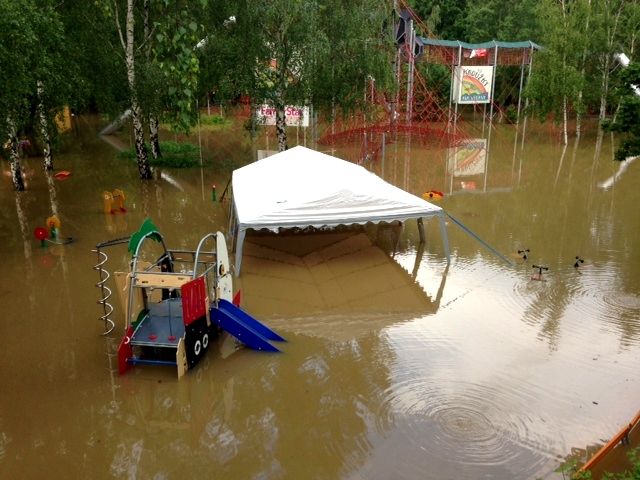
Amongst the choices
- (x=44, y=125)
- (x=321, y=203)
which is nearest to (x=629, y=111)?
(x=321, y=203)

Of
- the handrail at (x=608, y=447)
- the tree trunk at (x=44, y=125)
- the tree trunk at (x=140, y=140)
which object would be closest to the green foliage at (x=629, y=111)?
the handrail at (x=608, y=447)

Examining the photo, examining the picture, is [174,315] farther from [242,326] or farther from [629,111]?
[629,111]

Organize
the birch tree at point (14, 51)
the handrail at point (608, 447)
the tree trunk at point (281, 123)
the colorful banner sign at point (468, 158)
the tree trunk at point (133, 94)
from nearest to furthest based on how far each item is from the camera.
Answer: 1. the handrail at point (608, 447)
2. the birch tree at point (14, 51)
3. the tree trunk at point (133, 94)
4. the tree trunk at point (281, 123)
5. the colorful banner sign at point (468, 158)

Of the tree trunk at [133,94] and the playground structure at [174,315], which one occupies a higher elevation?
the tree trunk at [133,94]

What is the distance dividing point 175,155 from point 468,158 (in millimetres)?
12360

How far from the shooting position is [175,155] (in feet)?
74.3

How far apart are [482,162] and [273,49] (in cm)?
1006

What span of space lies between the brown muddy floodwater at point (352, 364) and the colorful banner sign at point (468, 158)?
22.1ft

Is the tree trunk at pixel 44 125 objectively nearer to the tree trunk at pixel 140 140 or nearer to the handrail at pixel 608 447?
the tree trunk at pixel 140 140

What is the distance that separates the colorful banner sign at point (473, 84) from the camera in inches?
1245

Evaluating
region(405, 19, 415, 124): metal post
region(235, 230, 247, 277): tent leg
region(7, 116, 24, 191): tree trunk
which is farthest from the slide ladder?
region(405, 19, 415, 124): metal post

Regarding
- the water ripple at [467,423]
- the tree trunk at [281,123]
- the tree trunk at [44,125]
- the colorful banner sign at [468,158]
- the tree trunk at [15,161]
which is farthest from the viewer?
the colorful banner sign at [468,158]

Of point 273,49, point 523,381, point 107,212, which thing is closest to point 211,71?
point 273,49

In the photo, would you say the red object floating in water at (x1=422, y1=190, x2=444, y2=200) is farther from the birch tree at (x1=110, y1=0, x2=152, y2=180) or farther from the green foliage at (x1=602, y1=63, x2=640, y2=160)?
the birch tree at (x1=110, y1=0, x2=152, y2=180)
